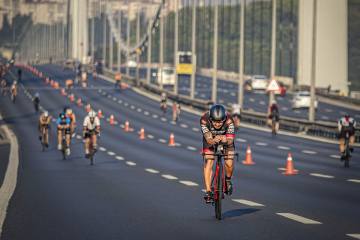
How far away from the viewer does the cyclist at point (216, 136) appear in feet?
53.8

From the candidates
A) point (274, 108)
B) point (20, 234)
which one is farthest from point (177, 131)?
point (20, 234)

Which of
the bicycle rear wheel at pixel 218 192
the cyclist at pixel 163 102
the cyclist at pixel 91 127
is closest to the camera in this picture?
the bicycle rear wheel at pixel 218 192

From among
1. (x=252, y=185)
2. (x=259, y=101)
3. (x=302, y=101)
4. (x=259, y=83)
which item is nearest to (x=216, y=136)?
(x=252, y=185)

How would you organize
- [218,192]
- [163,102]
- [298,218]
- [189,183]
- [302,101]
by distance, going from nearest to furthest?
[218,192], [298,218], [189,183], [163,102], [302,101]

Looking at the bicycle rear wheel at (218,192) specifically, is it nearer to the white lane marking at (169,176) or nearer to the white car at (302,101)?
the white lane marking at (169,176)

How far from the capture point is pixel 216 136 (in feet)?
54.1

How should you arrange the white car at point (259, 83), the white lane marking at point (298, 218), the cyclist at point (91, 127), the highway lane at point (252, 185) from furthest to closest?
the white car at point (259, 83)
the cyclist at point (91, 127)
the white lane marking at point (298, 218)
the highway lane at point (252, 185)

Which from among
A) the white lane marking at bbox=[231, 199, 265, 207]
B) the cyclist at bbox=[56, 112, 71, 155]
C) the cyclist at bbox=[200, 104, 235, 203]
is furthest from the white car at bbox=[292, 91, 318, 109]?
the cyclist at bbox=[200, 104, 235, 203]

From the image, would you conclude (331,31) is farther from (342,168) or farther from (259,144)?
(342,168)

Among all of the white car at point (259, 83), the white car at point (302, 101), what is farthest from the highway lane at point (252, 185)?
the white car at point (259, 83)

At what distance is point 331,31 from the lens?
11375 cm

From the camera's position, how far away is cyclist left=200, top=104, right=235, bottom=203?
53.8ft

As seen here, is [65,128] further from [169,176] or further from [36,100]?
[36,100]

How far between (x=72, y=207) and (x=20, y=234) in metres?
4.49
